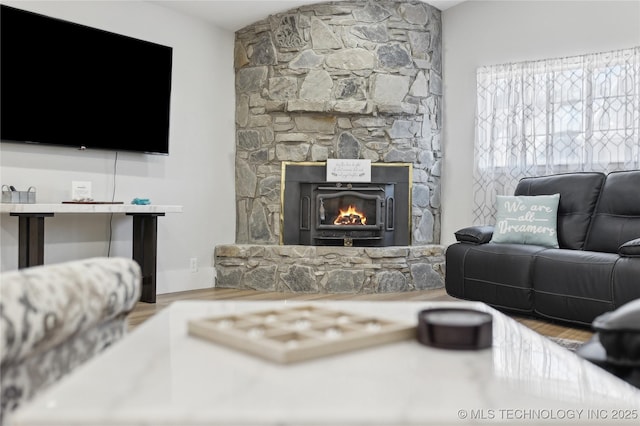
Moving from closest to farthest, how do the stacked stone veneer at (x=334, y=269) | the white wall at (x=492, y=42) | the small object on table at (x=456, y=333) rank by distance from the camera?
the small object on table at (x=456, y=333) → the white wall at (x=492, y=42) → the stacked stone veneer at (x=334, y=269)

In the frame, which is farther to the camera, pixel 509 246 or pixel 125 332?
pixel 509 246

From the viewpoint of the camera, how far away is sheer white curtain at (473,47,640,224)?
14.3 feet

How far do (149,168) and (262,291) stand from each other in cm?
137

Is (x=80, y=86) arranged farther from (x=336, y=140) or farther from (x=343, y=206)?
(x=343, y=206)

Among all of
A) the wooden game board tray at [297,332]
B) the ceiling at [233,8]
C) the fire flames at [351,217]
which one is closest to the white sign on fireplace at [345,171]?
the fire flames at [351,217]

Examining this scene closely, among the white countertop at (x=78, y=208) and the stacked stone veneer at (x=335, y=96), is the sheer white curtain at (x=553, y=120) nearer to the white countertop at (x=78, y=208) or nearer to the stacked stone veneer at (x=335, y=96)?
the stacked stone veneer at (x=335, y=96)

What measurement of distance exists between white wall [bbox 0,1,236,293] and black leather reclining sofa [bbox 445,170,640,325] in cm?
217

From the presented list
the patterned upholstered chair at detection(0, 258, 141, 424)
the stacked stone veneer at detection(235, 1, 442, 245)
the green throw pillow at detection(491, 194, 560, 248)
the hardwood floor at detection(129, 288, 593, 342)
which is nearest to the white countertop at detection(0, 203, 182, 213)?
the hardwood floor at detection(129, 288, 593, 342)

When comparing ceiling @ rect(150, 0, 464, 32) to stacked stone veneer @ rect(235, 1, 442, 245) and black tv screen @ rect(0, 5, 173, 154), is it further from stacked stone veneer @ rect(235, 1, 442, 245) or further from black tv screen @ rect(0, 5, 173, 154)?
black tv screen @ rect(0, 5, 173, 154)

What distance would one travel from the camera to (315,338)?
1057 millimetres

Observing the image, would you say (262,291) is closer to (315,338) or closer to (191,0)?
(191,0)

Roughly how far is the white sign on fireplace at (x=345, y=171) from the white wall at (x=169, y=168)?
0.96m

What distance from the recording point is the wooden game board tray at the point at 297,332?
3.25 ft

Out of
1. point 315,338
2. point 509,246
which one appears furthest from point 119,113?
point 315,338
